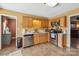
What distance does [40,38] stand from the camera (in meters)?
2.24

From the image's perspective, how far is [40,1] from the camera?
1.53 m

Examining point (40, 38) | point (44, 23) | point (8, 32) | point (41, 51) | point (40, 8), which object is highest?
point (40, 8)

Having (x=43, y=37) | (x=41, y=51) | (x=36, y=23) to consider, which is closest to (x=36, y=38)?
(x=43, y=37)

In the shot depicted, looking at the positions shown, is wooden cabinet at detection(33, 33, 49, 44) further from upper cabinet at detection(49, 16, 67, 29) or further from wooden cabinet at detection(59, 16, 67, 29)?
wooden cabinet at detection(59, 16, 67, 29)

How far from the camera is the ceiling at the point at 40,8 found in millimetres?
1626

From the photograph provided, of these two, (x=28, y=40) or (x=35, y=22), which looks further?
(x=28, y=40)

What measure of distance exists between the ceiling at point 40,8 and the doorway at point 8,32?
0.22 metres

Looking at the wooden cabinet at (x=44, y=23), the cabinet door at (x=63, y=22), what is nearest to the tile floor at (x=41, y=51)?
the wooden cabinet at (x=44, y=23)

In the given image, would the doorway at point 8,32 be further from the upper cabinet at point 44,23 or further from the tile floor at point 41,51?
the upper cabinet at point 44,23

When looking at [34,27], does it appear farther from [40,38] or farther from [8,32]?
[8,32]

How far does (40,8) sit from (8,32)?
0.76m

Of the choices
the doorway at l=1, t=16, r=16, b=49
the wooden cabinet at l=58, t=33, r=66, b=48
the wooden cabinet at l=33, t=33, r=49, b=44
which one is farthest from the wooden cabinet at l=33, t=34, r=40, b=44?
the wooden cabinet at l=58, t=33, r=66, b=48

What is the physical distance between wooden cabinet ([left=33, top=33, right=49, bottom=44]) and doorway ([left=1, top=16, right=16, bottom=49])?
53 cm

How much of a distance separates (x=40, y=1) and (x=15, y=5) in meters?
0.44
